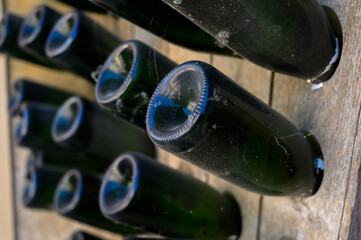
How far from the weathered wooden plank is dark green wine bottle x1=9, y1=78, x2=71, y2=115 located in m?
0.54

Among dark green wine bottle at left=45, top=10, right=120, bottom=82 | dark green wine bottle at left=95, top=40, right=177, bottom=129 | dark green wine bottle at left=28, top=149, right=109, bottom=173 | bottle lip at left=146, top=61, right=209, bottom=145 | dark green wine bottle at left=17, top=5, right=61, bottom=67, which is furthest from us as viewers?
dark green wine bottle at left=28, top=149, right=109, bottom=173

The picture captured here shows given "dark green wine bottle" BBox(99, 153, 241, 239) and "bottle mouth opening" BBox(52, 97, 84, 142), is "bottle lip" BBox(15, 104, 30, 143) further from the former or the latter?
"dark green wine bottle" BBox(99, 153, 241, 239)

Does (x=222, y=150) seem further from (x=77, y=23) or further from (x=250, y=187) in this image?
(x=77, y=23)

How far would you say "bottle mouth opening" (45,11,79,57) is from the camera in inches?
18.0

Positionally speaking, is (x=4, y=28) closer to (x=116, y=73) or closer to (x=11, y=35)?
(x=11, y=35)

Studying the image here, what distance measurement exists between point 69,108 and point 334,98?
0.36m

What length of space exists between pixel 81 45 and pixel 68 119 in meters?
0.13

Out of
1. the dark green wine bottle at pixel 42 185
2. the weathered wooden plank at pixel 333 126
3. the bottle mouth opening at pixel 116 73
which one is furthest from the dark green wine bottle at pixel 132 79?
the dark green wine bottle at pixel 42 185

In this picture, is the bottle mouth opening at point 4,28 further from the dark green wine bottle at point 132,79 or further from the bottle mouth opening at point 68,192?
the dark green wine bottle at point 132,79

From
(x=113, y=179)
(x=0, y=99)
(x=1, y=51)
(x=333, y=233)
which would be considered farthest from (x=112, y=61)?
(x=0, y=99)

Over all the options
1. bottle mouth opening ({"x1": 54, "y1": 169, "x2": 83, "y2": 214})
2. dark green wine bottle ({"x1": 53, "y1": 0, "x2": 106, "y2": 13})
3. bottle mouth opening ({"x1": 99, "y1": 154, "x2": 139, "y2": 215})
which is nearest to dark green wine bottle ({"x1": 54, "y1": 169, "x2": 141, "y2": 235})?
bottle mouth opening ({"x1": 54, "y1": 169, "x2": 83, "y2": 214})

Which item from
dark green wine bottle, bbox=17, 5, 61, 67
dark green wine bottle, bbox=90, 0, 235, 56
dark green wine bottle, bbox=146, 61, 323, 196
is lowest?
dark green wine bottle, bbox=146, 61, 323, 196

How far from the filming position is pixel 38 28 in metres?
0.57

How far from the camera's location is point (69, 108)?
549mm
